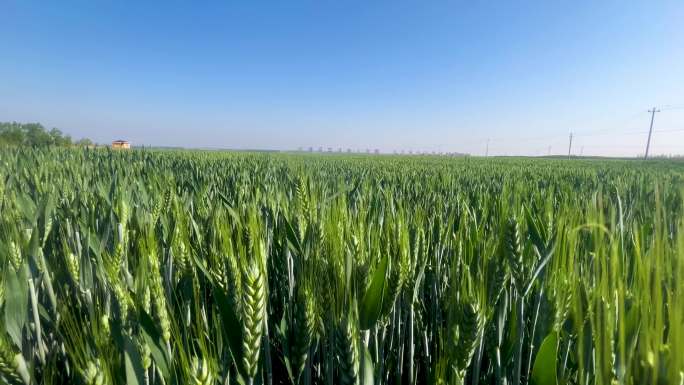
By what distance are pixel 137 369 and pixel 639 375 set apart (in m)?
0.62

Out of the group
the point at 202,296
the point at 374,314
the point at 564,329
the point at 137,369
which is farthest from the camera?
the point at 202,296

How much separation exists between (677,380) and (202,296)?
36.4 inches

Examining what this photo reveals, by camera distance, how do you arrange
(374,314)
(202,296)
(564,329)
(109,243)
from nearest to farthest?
(374,314) < (564,329) < (202,296) < (109,243)

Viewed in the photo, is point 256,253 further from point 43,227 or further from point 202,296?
point 43,227

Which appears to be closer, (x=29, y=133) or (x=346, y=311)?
(x=346, y=311)

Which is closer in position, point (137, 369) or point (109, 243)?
point (137, 369)

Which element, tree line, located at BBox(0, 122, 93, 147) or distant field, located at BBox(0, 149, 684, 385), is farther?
tree line, located at BBox(0, 122, 93, 147)

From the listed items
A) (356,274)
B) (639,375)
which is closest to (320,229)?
(356,274)

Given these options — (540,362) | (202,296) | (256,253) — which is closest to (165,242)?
(202,296)

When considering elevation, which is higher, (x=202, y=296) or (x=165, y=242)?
(x=165, y=242)

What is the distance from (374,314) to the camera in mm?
588

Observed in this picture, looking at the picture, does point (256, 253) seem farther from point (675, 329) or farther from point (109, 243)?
point (109, 243)

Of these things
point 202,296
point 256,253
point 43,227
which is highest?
point 256,253

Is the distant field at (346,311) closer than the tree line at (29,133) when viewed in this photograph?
Yes
